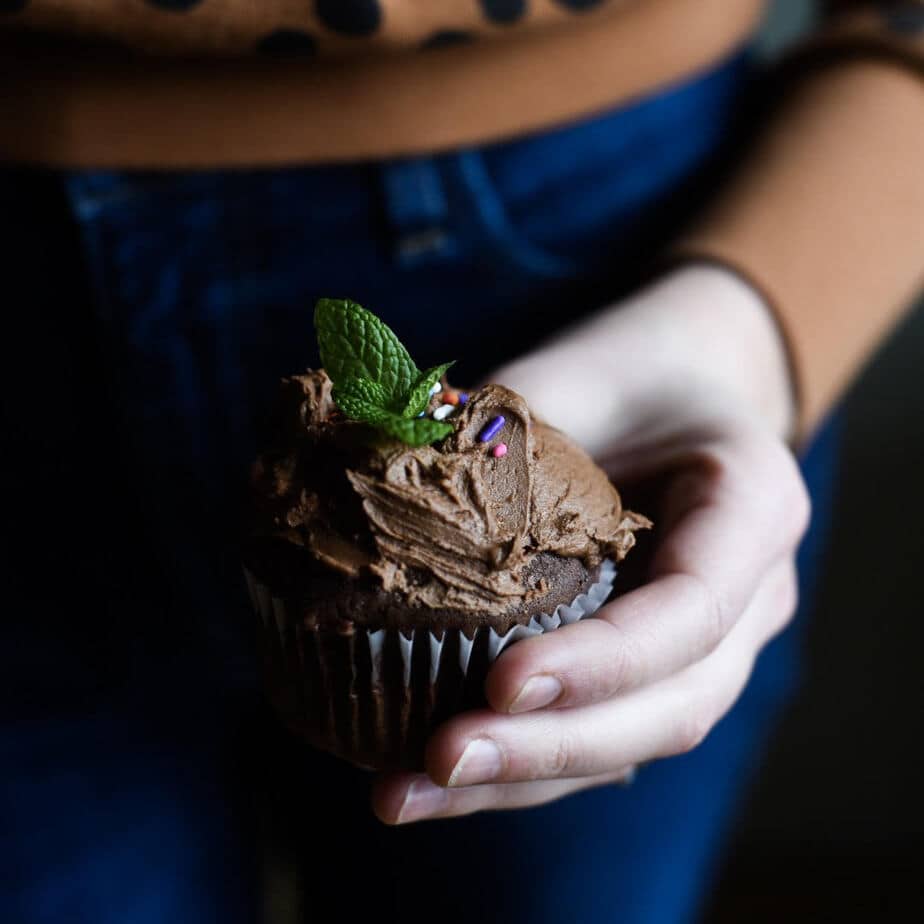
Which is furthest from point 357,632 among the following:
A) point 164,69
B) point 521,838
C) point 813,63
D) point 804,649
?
point 804,649

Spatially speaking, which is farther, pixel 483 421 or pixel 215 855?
pixel 215 855

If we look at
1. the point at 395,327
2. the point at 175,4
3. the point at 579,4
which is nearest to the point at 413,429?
the point at 395,327

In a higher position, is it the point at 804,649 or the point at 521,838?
the point at 521,838

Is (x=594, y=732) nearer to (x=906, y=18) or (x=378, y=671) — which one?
(x=378, y=671)

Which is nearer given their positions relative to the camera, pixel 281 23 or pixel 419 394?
pixel 419 394

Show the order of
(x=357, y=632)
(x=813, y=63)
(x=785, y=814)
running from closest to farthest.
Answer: (x=357, y=632) < (x=813, y=63) < (x=785, y=814)

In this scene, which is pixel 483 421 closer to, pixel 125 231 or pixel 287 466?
pixel 287 466

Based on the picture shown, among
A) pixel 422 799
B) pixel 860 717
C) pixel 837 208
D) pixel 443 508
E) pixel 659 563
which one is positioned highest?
pixel 837 208
